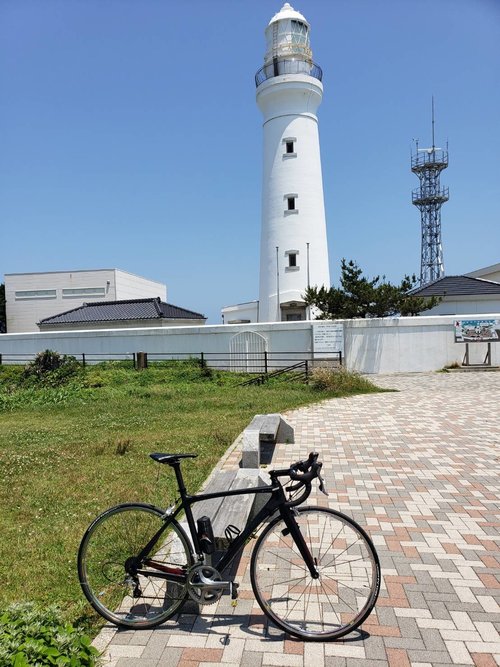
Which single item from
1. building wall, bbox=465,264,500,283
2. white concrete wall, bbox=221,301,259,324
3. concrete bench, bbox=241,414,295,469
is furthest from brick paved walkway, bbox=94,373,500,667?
building wall, bbox=465,264,500,283

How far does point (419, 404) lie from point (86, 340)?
55.5 ft

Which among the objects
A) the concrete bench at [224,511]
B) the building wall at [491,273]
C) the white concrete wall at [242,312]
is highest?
the building wall at [491,273]

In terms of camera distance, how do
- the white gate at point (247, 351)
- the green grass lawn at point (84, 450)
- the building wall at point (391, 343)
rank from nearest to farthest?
the green grass lawn at point (84, 450) < the building wall at point (391, 343) < the white gate at point (247, 351)

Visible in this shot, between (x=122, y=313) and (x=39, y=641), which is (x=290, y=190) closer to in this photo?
(x=122, y=313)

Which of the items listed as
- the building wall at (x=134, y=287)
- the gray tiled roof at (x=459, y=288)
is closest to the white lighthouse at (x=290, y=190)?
the gray tiled roof at (x=459, y=288)

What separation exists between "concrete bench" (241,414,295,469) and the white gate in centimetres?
1192

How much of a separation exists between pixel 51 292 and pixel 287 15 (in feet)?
101

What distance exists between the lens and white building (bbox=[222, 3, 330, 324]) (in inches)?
979

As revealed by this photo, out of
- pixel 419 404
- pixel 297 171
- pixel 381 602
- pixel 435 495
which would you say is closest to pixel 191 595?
pixel 381 602

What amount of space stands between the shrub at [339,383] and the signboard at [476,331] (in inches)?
285

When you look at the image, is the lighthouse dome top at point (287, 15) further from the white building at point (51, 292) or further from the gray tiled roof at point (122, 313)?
the white building at point (51, 292)

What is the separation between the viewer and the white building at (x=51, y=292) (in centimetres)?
4594

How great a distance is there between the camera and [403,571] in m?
3.74

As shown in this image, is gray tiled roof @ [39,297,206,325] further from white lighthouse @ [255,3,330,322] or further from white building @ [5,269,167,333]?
white building @ [5,269,167,333]
